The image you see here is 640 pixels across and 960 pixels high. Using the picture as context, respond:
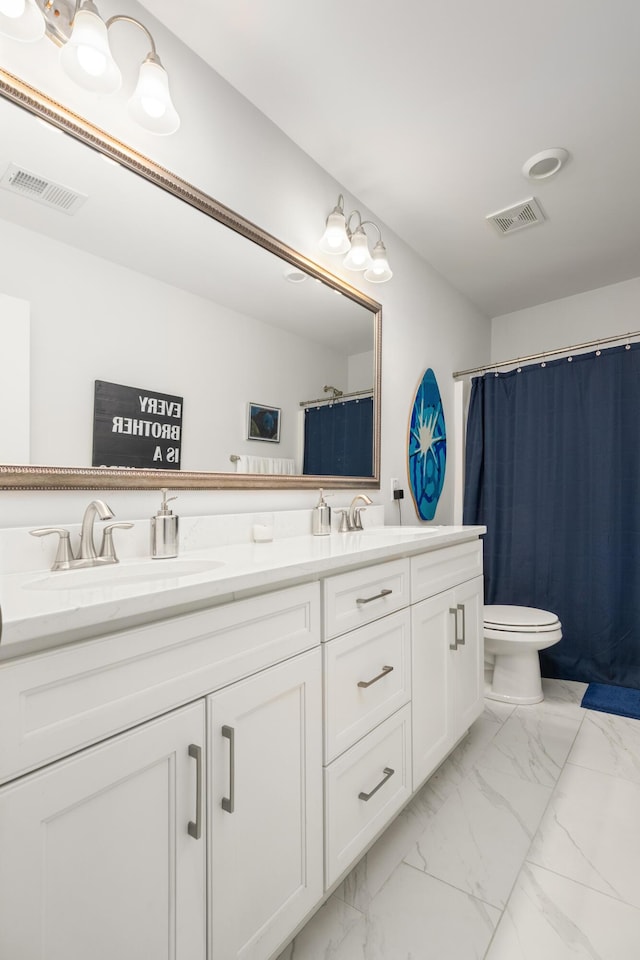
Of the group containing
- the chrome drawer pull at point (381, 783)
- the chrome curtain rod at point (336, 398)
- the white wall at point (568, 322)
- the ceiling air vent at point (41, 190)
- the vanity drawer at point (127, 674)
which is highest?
the white wall at point (568, 322)

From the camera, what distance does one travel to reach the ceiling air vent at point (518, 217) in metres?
2.18

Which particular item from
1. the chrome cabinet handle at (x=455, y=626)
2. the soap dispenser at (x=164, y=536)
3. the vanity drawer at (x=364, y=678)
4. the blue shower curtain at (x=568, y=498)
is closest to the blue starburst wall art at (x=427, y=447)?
the blue shower curtain at (x=568, y=498)

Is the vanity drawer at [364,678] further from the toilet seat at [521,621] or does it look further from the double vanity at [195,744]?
the toilet seat at [521,621]

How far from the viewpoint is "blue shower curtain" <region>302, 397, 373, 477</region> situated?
184cm

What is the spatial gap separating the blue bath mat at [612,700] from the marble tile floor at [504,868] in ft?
0.95

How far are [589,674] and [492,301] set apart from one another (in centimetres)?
232

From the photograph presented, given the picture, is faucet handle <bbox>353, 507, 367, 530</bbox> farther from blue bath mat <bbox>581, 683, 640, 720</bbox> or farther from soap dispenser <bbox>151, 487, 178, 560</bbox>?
blue bath mat <bbox>581, 683, 640, 720</bbox>

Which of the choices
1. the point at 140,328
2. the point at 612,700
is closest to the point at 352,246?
the point at 140,328

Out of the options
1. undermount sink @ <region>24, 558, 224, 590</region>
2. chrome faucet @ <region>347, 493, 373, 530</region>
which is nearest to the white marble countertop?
undermount sink @ <region>24, 558, 224, 590</region>

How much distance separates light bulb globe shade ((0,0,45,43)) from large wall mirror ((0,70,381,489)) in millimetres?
94

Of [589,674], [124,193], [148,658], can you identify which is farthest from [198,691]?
A: [589,674]

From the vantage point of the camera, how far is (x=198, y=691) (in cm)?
80

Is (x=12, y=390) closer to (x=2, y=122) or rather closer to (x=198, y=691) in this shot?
(x=2, y=122)

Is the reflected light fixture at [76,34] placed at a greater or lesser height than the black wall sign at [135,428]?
greater
